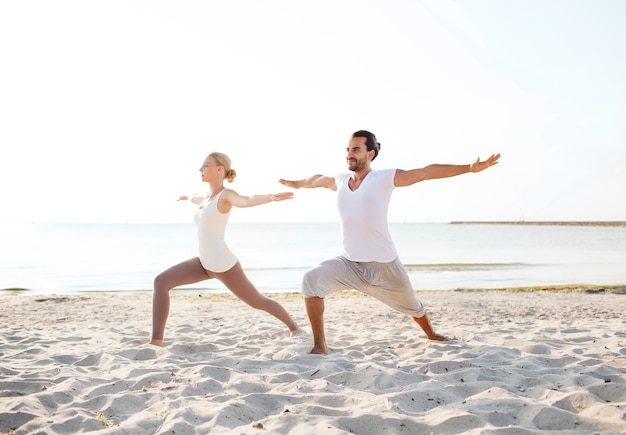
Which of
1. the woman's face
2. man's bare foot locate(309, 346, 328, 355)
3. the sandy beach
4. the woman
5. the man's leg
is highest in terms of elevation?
the woman's face

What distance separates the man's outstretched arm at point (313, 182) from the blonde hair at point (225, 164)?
543 mm

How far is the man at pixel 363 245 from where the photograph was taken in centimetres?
546

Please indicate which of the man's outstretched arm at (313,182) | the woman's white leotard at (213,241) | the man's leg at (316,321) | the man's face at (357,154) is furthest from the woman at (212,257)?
the man's leg at (316,321)

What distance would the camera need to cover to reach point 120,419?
3.49 metres

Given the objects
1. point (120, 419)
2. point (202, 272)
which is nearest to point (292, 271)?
point (202, 272)

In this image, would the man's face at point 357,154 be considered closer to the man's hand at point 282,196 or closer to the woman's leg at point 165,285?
the man's hand at point 282,196

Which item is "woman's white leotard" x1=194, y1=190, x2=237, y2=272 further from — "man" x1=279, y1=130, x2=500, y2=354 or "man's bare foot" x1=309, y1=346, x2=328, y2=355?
"man's bare foot" x1=309, y1=346, x2=328, y2=355

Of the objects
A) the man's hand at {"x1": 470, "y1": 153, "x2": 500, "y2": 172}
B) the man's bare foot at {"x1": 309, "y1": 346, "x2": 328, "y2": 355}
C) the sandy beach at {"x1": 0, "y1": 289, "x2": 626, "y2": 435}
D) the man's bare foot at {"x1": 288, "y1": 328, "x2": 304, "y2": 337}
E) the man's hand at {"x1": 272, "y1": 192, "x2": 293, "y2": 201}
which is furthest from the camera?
A: the man's bare foot at {"x1": 288, "y1": 328, "x2": 304, "y2": 337}

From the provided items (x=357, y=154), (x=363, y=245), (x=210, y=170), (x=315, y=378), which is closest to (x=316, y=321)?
(x=363, y=245)

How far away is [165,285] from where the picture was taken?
604cm

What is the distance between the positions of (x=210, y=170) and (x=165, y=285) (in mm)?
1303

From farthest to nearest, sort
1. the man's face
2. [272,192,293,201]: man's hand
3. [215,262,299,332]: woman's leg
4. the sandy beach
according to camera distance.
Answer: [215,262,299,332]: woman's leg → [272,192,293,201]: man's hand → the man's face → the sandy beach

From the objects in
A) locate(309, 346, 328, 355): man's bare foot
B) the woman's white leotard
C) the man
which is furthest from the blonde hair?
locate(309, 346, 328, 355): man's bare foot

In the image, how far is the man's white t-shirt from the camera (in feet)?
17.9
